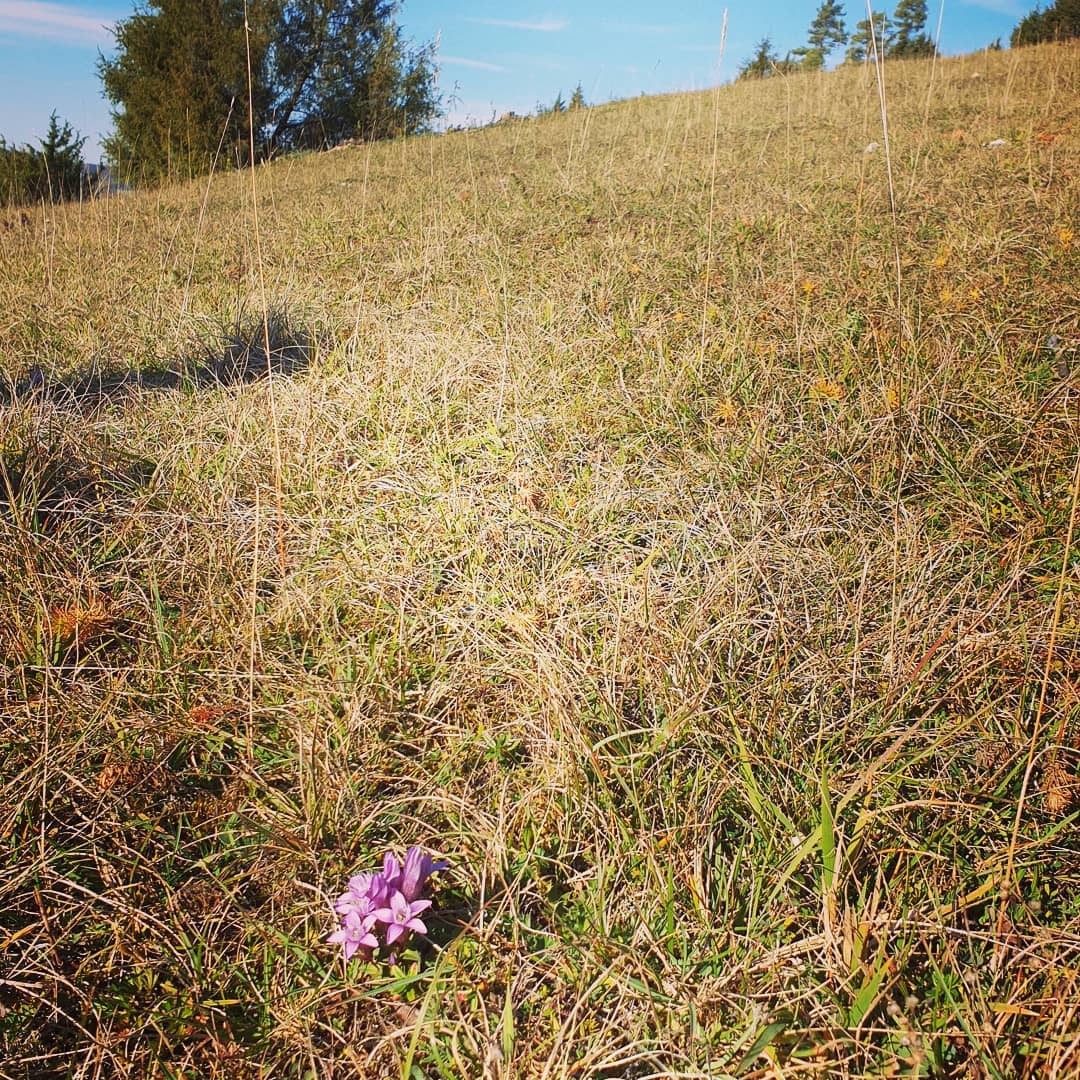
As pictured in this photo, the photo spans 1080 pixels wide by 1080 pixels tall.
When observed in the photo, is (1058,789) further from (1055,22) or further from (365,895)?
(1055,22)

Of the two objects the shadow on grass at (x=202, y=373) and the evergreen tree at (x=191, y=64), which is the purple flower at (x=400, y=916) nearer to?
the shadow on grass at (x=202, y=373)

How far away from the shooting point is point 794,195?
15.3 ft

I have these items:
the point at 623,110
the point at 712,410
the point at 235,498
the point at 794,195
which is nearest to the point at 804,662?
the point at 712,410

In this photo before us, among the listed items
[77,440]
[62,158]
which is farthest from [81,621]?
[62,158]

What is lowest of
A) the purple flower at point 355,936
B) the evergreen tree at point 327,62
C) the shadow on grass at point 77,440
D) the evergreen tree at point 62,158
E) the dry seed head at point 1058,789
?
the purple flower at point 355,936

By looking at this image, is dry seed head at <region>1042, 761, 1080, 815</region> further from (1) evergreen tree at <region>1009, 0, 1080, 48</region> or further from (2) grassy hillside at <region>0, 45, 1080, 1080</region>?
(1) evergreen tree at <region>1009, 0, 1080, 48</region>

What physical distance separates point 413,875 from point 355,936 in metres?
0.12

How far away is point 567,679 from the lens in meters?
1.56

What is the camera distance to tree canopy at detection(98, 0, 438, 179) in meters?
14.0

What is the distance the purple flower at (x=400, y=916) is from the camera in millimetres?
1104

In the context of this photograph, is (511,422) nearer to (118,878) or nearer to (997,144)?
(118,878)

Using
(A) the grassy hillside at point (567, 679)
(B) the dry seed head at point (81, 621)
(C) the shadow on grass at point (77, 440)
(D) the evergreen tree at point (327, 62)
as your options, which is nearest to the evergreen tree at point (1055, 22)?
(D) the evergreen tree at point (327, 62)

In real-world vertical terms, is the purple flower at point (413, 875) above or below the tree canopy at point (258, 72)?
below

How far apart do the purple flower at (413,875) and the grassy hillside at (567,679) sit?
10 centimetres
